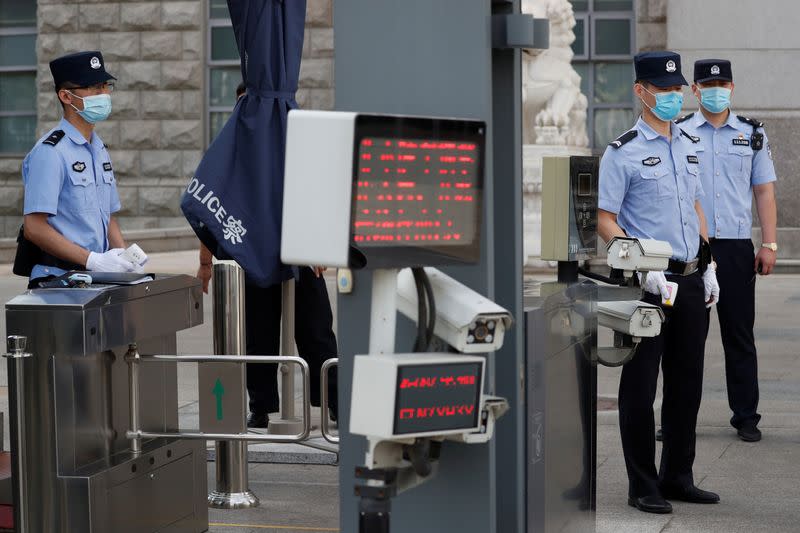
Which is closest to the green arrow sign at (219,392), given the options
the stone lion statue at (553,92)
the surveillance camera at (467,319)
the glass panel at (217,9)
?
the surveillance camera at (467,319)

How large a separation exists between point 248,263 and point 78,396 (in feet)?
6.09

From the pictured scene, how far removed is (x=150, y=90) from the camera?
20.9 meters

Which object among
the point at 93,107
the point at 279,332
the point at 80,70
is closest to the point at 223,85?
the point at 279,332

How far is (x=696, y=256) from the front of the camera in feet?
20.7

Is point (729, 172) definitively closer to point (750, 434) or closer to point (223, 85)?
point (750, 434)

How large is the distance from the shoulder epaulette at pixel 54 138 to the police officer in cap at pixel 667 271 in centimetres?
222

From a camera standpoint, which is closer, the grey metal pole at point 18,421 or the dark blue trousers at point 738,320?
the grey metal pole at point 18,421

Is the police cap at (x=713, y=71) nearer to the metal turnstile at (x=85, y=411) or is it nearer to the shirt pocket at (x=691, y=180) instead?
the shirt pocket at (x=691, y=180)

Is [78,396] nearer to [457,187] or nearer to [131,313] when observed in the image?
[131,313]

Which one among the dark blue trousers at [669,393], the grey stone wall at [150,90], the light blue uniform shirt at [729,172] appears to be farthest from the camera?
the grey stone wall at [150,90]

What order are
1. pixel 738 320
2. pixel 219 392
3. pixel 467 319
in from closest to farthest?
pixel 467 319 → pixel 219 392 → pixel 738 320

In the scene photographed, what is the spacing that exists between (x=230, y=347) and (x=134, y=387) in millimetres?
1005

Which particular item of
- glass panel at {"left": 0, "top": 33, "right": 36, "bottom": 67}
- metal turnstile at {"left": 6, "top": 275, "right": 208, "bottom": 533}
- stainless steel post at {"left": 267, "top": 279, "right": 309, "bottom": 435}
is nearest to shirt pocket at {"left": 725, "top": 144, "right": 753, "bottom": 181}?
stainless steel post at {"left": 267, "top": 279, "right": 309, "bottom": 435}

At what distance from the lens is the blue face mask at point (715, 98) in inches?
312
